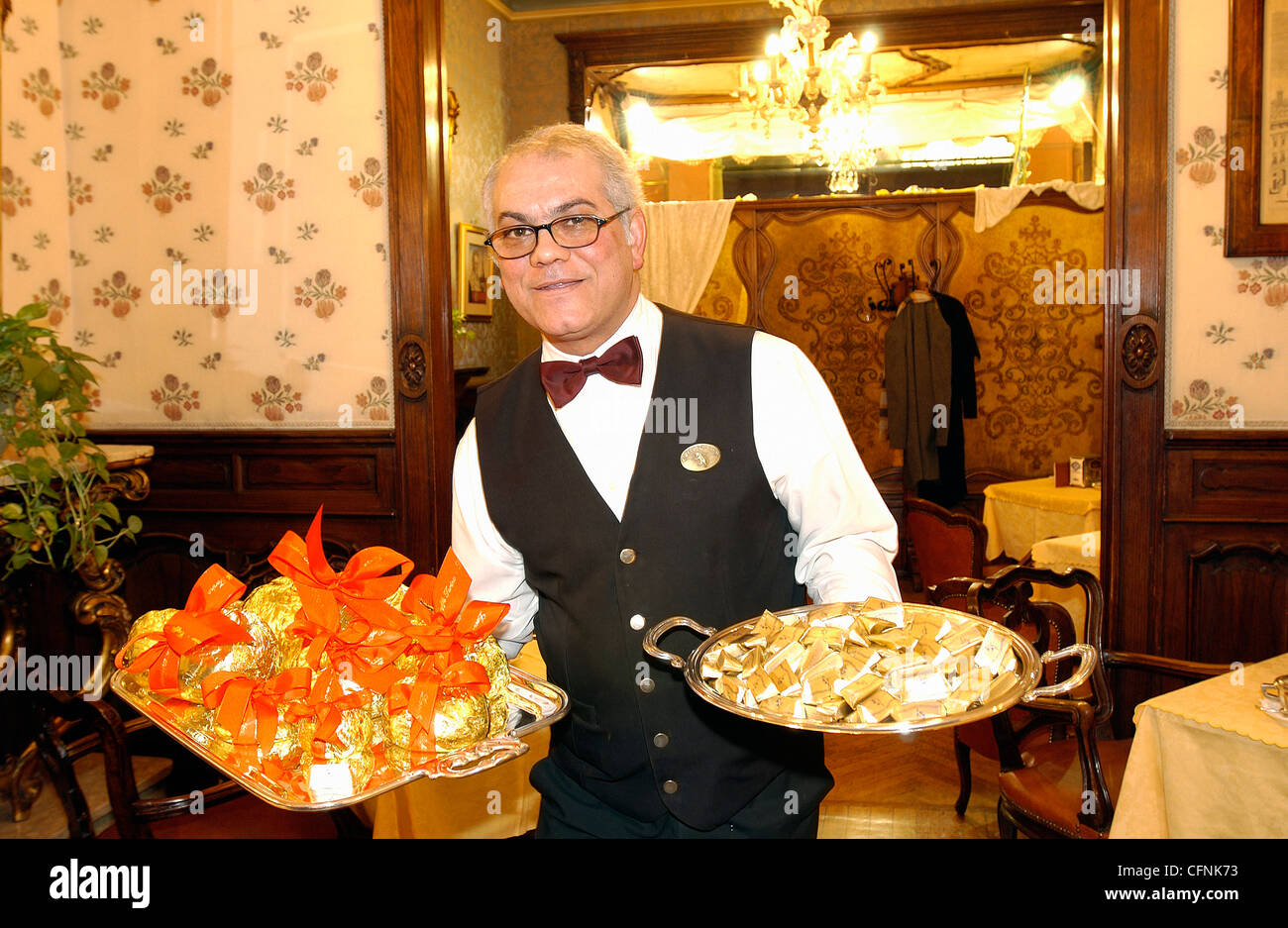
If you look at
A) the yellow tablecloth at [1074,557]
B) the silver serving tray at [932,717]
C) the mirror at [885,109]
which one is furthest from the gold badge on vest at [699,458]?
the mirror at [885,109]

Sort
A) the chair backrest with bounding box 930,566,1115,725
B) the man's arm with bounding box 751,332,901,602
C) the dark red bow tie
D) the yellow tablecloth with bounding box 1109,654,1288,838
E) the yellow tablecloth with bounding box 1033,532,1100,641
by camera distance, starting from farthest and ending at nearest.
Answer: the yellow tablecloth with bounding box 1033,532,1100,641
the chair backrest with bounding box 930,566,1115,725
the yellow tablecloth with bounding box 1109,654,1288,838
the dark red bow tie
the man's arm with bounding box 751,332,901,602

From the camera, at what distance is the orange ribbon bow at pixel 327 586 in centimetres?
111

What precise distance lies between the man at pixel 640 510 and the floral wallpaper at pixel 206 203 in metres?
1.76

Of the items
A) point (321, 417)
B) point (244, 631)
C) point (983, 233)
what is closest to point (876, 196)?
point (983, 233)

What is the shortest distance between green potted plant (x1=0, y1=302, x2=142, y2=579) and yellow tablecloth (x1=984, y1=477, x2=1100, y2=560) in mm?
3546

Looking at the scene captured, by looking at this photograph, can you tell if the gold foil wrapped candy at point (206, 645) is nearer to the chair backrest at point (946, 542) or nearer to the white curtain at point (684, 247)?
the chair backrest at point (946, 542)

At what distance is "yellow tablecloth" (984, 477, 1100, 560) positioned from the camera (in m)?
4.44

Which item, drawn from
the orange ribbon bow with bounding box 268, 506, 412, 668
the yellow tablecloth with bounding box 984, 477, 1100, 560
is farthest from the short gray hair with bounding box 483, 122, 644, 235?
the yellow tablecloth with bounding box 984, 477, 1100, 560

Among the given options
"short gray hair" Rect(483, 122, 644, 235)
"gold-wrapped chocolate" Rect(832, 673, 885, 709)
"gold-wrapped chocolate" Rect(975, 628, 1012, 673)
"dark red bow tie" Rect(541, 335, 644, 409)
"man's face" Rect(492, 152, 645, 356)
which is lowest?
"gold-wrapped chocolate" Rect(832, 673, 885, 709)

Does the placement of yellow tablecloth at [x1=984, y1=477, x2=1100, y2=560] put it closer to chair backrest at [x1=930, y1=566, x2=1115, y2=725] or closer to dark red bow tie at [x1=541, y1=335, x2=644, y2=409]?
chair backrest at [x1=930, y1=566, x2=1115, y2=725]

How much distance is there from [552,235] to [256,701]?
30.5 inches

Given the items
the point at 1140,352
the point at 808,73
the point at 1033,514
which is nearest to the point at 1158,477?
the point at 1140,352

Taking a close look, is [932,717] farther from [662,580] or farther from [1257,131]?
[1257,131]

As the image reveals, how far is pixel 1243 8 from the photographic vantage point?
2.67 meters
